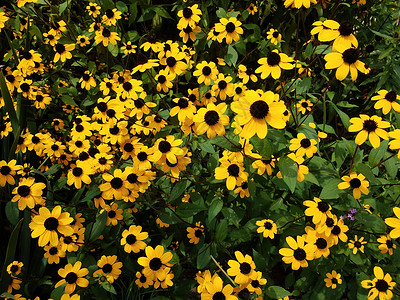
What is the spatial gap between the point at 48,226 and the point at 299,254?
140 cm

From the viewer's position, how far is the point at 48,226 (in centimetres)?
164

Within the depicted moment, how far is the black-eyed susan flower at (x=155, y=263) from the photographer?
5.45 feet

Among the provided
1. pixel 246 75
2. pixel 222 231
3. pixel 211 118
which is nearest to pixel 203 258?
pixel 222 231

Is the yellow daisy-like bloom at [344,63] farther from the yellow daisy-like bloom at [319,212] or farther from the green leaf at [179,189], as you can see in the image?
the green leaf at [179,189]

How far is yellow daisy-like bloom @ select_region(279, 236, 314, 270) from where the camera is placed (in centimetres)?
166

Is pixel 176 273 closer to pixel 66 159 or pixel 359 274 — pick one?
pixel 359 274

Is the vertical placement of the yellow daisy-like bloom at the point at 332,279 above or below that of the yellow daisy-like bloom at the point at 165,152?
below

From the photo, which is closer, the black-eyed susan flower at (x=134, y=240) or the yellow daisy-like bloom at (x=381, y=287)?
the yellow daisy-like bloom at (x=381, y=287)

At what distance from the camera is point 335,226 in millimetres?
1716

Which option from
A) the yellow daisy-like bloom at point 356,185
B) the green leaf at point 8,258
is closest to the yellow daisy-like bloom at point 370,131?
the yellow daisy-like bloom at point 356,185

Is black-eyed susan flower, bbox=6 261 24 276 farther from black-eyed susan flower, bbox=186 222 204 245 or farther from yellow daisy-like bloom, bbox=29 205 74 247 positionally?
black-eyed susan flower, bbox=186 222 204 245

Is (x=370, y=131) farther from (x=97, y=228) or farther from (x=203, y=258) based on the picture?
(x=97, y=228)

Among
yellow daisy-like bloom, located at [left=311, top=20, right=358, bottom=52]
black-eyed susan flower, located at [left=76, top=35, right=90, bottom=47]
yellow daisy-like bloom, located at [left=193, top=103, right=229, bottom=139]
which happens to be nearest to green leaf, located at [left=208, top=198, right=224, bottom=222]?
yellow daisy-like bloom, located at [left=193, top=103, right=229, bottom=139]

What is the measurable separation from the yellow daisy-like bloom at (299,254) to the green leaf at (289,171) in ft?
1.44
